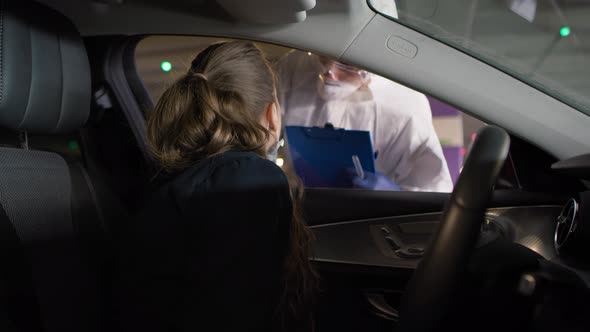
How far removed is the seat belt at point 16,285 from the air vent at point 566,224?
1.07 m

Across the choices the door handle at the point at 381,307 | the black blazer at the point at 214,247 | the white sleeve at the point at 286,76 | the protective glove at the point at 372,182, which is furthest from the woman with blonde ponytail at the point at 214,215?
the white sleeve at the point at 286,76

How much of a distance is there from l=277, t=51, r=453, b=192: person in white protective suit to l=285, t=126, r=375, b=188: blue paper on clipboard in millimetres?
391

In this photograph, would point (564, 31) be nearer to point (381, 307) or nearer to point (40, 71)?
point (381, 307)

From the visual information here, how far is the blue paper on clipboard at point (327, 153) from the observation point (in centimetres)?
159

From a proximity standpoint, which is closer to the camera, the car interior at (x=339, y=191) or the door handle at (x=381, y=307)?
the car interior at (x=339, y=191)

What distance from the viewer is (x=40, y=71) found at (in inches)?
45.6

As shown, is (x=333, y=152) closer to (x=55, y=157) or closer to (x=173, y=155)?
(x=173, y=155)

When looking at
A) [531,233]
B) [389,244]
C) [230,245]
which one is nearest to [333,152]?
[389,244]

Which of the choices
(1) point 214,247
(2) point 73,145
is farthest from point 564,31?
(1) point 214,247

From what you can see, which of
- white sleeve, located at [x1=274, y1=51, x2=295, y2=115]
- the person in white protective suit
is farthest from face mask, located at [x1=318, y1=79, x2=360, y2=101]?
white sleeve, located at [x1=274, y1=51, x2=295, y2=115]

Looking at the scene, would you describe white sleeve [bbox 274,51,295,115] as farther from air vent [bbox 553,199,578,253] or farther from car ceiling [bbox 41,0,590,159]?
air vent [bbox 553,199,578,253]

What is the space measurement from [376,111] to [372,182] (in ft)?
1.69

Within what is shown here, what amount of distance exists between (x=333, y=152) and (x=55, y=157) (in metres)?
0.77

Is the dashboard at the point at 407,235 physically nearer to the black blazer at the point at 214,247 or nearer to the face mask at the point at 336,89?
the black blazer at the point at 214,247
